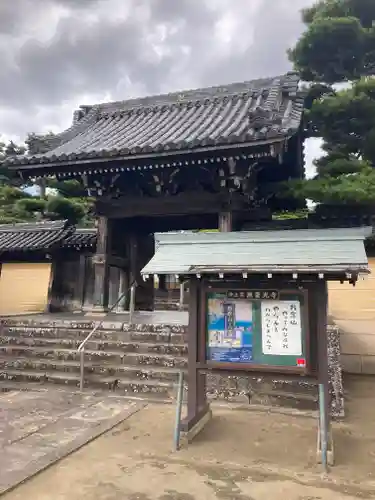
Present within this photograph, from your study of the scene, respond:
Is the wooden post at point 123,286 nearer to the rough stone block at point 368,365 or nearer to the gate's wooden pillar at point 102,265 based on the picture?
the gate's wooden pillar at point 102,265

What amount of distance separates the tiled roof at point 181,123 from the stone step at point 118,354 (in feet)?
13.5

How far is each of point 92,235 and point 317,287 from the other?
876 centimetres

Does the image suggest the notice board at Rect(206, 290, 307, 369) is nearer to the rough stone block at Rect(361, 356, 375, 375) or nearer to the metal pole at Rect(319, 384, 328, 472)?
the metal pole at Rect(319, 384, 328, 472)

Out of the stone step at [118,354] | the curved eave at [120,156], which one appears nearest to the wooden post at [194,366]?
the stone step at [118,354]

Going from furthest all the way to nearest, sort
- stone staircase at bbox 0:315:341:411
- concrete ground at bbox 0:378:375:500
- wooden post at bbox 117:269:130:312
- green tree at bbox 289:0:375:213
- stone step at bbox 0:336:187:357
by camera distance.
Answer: wooden post at bbox 117:269:130:312 < green tree at bbox 289:0:375:213 < stone step at bbox 0:336:187:357 < stone staircase at bbox 0:315:341:411 < concrete ground at bbox 0:378:375:500

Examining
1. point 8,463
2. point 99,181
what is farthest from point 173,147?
point 8,463

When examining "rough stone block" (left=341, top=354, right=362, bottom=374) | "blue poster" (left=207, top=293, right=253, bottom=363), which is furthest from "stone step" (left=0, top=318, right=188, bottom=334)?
"rough stone block" (left=341, top=354, right=362, bottom=374)

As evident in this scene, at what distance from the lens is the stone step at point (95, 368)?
730 centimetres

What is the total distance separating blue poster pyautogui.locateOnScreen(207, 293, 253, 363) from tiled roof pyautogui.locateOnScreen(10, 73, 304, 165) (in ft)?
13.2

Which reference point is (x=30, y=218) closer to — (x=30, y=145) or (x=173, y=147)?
(x=30, y=145)

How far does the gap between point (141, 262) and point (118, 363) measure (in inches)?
212

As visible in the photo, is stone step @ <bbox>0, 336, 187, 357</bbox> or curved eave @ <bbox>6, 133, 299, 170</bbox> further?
curved eave @ <bbox>6, 133, 299, 170</bbox>

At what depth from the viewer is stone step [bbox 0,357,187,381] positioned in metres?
7.30

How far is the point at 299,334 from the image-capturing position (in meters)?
4.90
